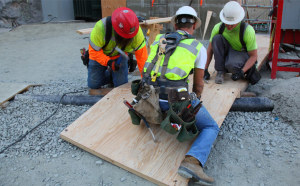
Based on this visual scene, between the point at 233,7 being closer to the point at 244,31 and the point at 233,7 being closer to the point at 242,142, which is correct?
the point at 244,31

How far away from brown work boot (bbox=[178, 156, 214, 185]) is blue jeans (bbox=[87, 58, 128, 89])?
242cm

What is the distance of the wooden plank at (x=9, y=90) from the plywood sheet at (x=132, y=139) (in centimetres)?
164

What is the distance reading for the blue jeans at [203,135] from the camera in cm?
262

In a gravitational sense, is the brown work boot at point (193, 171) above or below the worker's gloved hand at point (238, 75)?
below

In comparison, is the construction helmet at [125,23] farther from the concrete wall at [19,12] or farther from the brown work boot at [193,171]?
the concrete wall at [19,12]

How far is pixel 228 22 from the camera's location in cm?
394

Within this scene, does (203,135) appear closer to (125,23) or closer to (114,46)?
(125,23)

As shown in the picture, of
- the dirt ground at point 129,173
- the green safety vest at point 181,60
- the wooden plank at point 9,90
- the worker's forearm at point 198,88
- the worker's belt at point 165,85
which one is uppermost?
the green safety vest at point 181,60

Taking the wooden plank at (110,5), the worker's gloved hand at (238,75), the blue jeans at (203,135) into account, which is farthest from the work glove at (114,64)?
the wooden plank at (110,5)

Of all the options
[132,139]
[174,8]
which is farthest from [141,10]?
[132,139]

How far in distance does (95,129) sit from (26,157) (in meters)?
0.83

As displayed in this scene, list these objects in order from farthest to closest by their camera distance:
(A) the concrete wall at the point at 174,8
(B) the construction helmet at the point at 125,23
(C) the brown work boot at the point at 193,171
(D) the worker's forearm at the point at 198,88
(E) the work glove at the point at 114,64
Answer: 1. (A) the concrete wall at the point at 174,8
2. (E) the work glove at the point at 114,64
3. (B) the construction helmet at the point at 125,23
4. (D) the worker's forearm at the point at 198,88
5. (C) the brown work boot at the point at 193,171

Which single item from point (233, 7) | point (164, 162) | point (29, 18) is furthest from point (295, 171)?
point (29, 18)

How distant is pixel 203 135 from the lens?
276 centimetres
